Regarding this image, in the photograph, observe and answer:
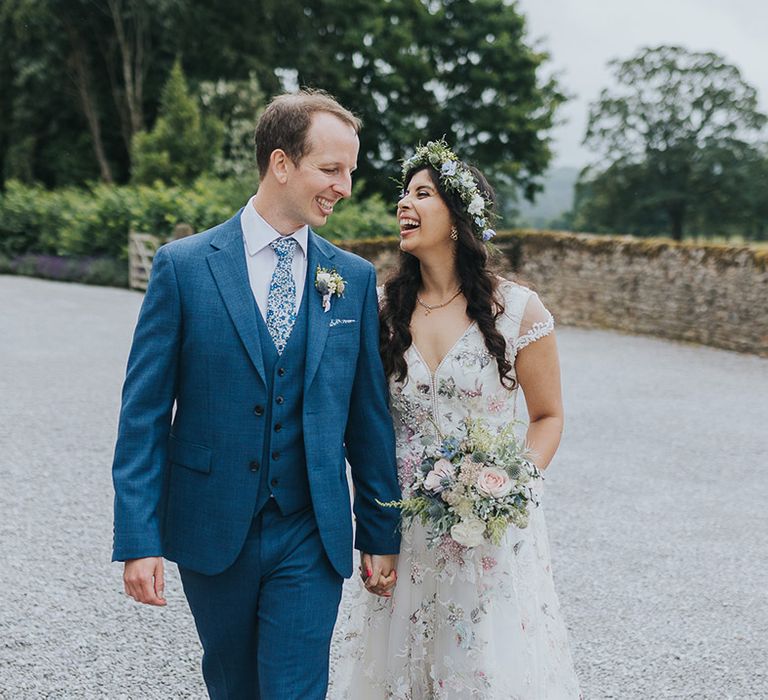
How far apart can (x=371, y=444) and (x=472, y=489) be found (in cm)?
32

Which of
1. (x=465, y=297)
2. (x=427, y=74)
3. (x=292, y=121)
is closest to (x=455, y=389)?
(x=465, y=297)

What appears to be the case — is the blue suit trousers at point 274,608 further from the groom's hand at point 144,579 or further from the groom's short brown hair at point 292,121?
the groom's short brown hair at point 292,121

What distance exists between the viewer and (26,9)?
28234 millimetres

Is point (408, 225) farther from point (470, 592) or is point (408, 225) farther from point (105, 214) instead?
point (105, 214)

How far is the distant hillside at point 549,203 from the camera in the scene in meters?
38.0

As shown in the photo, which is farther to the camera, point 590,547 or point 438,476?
point 590,547

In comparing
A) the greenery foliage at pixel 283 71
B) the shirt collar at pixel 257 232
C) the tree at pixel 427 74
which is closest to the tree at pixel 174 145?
the greenery foliage at pixel 283 71

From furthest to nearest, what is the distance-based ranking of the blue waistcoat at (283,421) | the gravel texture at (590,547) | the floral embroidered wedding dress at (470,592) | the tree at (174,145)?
the tree at (174,145) → the gravel texture at (590,547) → the floral embroidered wedding dress at (470,592) → the blue waistcoat at (283,421)

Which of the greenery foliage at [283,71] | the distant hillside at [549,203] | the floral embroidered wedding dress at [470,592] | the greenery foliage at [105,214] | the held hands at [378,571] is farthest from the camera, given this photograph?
the distant hillside at [549,203]

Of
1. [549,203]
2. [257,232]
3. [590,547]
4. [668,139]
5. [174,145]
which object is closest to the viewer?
[257,232]

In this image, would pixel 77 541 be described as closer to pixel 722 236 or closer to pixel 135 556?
pixel 135 556

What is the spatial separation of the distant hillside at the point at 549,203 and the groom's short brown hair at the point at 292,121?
111 ft

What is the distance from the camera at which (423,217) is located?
2.73 m

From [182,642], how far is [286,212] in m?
2.54
